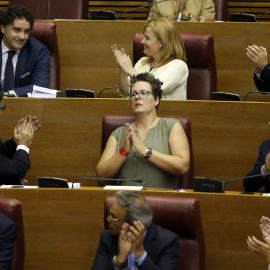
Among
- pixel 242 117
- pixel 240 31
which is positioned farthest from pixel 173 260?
pixel 240 31

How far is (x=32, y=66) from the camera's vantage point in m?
2.74

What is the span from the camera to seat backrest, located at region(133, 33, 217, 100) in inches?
105

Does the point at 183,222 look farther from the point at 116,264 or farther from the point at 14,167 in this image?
the point at 14,167

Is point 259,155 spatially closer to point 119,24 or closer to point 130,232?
point 130,232

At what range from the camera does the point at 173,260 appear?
1676 millimetres

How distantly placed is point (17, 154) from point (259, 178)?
0.66 m

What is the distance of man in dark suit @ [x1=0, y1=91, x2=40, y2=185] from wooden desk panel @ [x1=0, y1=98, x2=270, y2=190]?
0.17 metres

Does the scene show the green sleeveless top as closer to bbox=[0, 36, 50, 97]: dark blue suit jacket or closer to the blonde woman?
the blonde woman

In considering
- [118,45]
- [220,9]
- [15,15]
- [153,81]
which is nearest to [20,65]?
[15,15]

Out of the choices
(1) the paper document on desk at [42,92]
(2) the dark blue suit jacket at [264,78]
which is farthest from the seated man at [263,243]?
(1) the paper document on desk at [42,92]

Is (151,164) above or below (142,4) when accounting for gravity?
below

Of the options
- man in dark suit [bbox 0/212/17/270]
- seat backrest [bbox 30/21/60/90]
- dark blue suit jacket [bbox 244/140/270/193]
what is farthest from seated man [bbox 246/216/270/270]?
seat backrest [bbox 30/21/60/90]

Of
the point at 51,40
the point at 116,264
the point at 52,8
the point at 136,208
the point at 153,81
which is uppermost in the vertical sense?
the point at 52,8

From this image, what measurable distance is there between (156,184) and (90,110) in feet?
1.28
